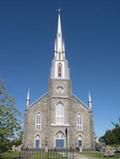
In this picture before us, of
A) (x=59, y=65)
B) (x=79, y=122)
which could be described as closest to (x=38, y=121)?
(x=79, y=122)

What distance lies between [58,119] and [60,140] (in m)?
4.37

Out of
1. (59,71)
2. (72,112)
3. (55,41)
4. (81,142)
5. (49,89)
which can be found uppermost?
(55,41)

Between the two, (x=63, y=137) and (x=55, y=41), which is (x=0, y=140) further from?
(x=55, y=41)

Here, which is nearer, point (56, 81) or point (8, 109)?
point (8, 109)

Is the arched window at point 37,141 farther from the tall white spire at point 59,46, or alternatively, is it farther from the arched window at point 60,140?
the tall white spire at point 59,46

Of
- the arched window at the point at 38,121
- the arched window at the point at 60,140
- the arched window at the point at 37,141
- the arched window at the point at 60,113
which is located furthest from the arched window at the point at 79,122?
the arched window at the point at 37,141

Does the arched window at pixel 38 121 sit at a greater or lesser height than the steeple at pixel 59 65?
lesser

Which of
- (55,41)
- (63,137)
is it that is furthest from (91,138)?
(55,41)

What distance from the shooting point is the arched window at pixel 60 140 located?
163 ft

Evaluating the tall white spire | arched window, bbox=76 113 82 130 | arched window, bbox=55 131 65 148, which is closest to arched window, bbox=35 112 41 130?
arched window, bbox=55 131 65 148

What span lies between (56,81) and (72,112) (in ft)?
25.6

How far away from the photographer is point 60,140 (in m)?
50.0

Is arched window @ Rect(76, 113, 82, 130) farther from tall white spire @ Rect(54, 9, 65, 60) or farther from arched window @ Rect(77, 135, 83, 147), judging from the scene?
tall white spire @ Rect(54, 9, 65, 60)

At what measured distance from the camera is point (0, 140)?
19641mm
